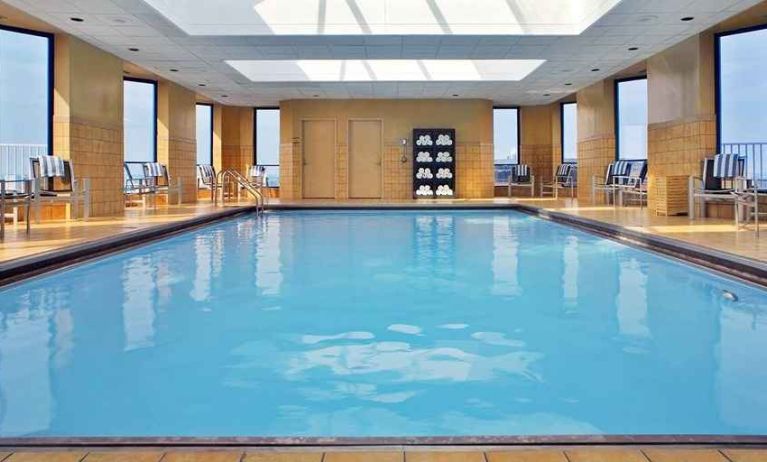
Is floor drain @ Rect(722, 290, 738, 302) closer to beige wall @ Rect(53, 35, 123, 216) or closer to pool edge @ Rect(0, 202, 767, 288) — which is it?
pool edge @ Rect(0, 202, 767, 288)

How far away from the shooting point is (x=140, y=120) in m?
13.4

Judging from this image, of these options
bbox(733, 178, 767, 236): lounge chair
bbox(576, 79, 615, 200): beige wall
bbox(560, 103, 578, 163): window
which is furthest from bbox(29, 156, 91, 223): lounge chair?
bbox(560, 103, 578, 163): window

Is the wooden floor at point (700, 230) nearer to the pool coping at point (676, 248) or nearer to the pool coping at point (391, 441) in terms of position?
the pool coping at point (676, 248)

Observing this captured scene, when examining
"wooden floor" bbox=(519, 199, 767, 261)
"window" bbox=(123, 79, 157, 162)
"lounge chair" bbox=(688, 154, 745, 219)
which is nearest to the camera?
"wooden floor" bbox=(519, 199, 767, 261)

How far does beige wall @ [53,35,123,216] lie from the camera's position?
8.73 meters

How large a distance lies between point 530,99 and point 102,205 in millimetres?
9784

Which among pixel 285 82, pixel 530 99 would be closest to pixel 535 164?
pixel 530 99

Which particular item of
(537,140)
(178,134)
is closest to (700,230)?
(178,134)

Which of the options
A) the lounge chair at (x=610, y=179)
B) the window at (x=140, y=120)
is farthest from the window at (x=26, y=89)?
the lounge chair at (x=610, y=179)

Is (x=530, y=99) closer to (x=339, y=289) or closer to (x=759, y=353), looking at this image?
(x=339, y=289)

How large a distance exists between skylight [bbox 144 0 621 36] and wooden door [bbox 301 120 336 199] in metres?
7.22

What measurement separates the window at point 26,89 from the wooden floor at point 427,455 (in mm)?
8409

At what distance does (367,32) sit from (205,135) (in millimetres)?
9690

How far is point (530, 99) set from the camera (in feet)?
50.8
